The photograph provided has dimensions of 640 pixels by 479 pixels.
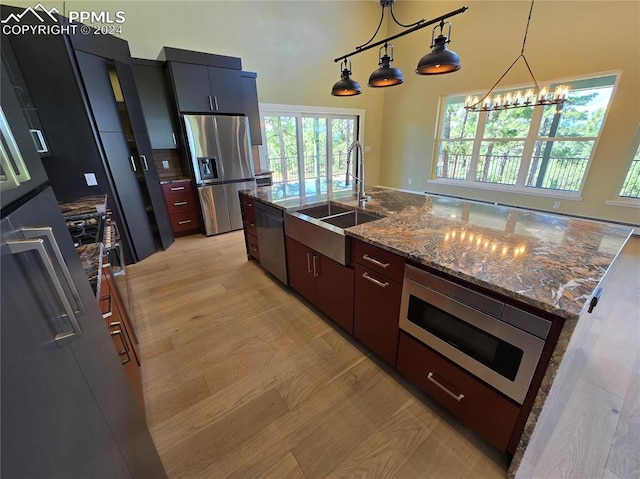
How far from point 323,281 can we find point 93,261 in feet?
4.49

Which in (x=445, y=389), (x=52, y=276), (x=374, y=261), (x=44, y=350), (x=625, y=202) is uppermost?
(x=52, y=276)

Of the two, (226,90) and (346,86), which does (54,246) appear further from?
(226,90)

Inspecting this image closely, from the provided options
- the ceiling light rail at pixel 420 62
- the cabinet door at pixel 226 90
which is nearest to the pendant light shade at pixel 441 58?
the ceiling light rail at pixel 420 62

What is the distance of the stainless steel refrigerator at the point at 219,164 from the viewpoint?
3.69 m

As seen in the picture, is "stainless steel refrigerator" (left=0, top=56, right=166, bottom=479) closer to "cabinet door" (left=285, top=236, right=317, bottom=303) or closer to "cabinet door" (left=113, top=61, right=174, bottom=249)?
"cabinet door" (left=285, top=236, right=317, bottom=303)

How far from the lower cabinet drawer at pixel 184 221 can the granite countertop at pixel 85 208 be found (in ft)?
4.17

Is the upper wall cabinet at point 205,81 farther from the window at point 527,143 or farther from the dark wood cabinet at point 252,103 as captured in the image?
the window at point 527,143

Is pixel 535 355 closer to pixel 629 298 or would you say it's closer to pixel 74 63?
pixel 629 298

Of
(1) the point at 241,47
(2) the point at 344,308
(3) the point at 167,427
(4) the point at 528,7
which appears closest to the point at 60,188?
(3) the point at 167,427

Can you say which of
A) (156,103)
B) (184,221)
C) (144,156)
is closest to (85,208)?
(144,156)

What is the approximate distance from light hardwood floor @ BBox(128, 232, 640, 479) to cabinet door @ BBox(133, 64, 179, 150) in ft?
8.30

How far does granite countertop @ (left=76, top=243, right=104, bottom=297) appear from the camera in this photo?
3.68ft

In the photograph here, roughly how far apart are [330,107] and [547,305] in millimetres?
5733

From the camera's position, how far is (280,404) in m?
1.52
